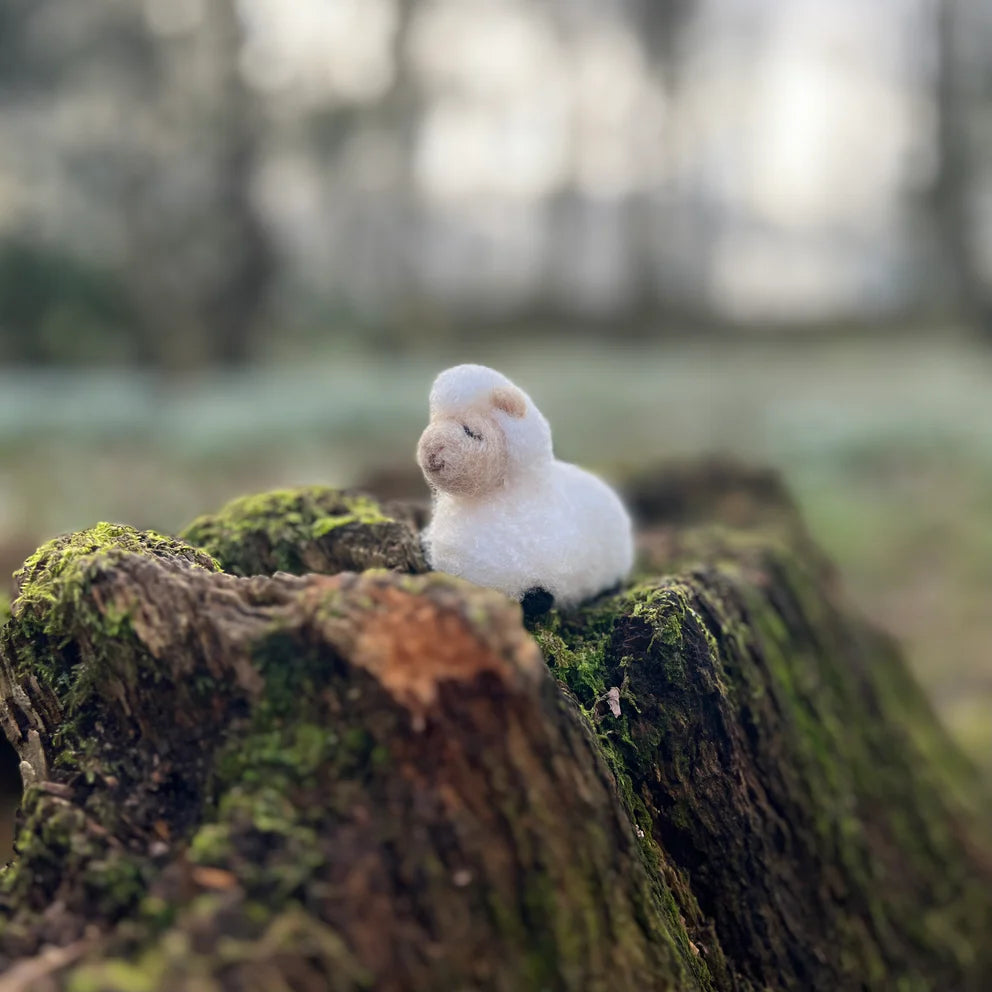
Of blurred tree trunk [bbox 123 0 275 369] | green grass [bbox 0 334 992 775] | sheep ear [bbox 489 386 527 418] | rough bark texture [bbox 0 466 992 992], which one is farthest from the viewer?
blurred tree trunk [bbox 123 0 275 369]

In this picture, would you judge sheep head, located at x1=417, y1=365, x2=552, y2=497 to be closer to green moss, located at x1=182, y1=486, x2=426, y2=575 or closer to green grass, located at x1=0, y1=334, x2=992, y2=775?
green moss, located at x1=182, y1=486, x2=426, y2=575

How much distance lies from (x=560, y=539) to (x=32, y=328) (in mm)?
10068

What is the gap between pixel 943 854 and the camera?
3.35 m

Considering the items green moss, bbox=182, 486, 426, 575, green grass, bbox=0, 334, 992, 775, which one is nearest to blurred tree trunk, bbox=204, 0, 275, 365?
green grass, bbox=0, 334, 992, 775

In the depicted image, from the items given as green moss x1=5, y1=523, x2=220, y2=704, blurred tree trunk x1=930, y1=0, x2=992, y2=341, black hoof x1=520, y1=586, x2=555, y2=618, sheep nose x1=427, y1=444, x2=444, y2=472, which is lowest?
black hoof x1=520, y1=586, x2=555, y2=618

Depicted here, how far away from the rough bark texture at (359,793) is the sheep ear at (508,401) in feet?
1.83

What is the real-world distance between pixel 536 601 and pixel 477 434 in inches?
18.2

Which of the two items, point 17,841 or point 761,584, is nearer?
point 17,841

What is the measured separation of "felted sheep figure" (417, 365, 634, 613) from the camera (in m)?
2.22

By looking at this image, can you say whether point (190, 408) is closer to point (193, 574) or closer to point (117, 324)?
point (117, 324)

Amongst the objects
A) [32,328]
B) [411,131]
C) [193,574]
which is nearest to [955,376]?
[411,131]

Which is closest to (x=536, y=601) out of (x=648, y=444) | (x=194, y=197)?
(x=648, y=444)

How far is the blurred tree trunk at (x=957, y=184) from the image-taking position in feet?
45.9

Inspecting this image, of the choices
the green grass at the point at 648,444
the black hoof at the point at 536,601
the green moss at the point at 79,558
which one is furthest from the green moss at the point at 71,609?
the green grass at the point at 648,444
